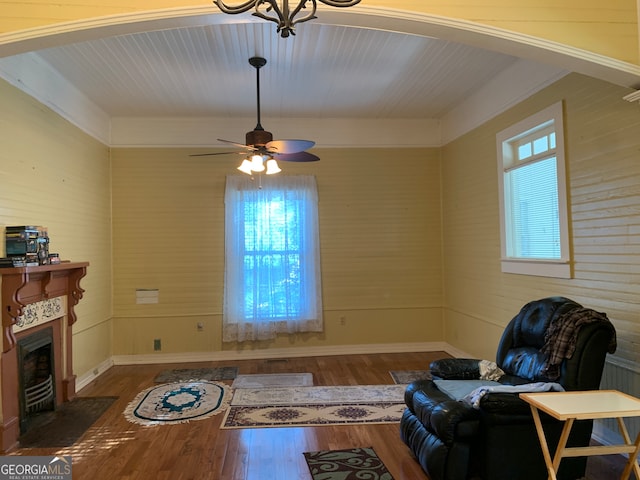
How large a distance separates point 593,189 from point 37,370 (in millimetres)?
5089

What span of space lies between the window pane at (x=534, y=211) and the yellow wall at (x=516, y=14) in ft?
4.42

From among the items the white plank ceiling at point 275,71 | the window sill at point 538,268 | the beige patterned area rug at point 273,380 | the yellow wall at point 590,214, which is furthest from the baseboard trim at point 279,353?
the white plank ceiling at point 275,71

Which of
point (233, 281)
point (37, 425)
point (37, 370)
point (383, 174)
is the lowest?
point (37, 425)

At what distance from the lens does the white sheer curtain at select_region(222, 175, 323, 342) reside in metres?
5.76

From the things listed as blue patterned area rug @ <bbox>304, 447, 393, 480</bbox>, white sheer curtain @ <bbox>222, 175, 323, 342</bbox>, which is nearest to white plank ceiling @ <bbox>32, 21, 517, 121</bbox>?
white sheer curtain @ <bbox>222, 175, 323, 342</bbox>

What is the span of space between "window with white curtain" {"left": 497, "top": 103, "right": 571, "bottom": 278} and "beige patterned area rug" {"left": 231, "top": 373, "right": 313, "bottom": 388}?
2.54m

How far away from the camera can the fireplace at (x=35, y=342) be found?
3275 millimetres

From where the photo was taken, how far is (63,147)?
4.43m

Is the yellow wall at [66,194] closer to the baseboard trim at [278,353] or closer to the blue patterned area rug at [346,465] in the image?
the baseboard trim at [278,353]

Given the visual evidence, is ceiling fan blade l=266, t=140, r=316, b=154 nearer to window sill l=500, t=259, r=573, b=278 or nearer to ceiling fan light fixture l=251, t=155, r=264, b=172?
ceiling fan light fixture l=251, t=155, r=264, b=172

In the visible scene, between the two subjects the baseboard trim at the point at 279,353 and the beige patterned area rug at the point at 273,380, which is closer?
the beige patterned area rug at the point at 273,380

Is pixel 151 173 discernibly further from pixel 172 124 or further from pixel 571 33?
pixel 571 33

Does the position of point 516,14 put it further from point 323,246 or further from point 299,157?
point 323,246

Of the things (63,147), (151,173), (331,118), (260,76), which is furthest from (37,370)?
(331,118)
